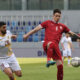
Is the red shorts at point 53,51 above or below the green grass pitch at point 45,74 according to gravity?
above

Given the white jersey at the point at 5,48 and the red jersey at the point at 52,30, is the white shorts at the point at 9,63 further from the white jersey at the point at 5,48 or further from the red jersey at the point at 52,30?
the red jersey at the point at 52,30

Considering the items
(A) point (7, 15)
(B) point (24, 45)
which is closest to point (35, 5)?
(A) point (7, 15)

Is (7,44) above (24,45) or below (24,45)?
above

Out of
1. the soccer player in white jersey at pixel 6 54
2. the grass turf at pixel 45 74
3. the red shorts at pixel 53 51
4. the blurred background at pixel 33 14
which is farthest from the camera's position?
the blurred background at pixel 33 14

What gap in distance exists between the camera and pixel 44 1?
3741cm

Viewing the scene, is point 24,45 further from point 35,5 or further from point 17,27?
point 35,5

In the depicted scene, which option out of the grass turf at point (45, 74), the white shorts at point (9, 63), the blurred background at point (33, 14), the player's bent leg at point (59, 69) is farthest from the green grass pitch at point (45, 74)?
the blurred background at point (33, 14)

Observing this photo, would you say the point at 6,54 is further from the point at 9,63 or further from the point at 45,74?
the point at 45,74

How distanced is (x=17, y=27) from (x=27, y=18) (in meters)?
1.33

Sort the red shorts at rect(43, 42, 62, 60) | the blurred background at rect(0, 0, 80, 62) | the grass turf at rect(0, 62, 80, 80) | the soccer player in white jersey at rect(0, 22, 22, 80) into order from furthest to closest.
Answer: the blurred background at rect(0, 0, 80, 62), the grass turf at rect(0, 62, 80, 80), the red shorts at rect(43, 42, 62, 60), the soccer player in white jersey at rect(0, 22, 22, 80)

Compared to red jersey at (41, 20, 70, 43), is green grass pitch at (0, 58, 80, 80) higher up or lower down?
lower down

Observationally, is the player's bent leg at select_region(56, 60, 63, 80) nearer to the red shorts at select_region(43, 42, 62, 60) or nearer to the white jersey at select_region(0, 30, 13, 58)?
the red shorts at select_region(43, 42, 62, 60)

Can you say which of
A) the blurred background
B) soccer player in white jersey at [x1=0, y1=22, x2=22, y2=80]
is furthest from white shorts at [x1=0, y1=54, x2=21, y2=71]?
the blurred background

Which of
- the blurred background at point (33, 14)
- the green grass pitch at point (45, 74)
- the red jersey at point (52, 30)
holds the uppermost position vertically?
the red jersey at point (52, 30)
